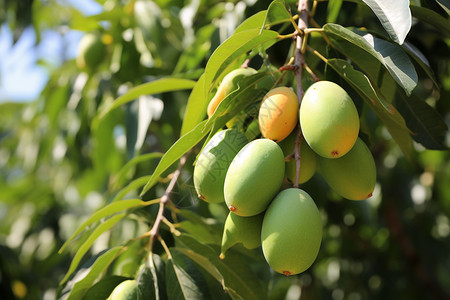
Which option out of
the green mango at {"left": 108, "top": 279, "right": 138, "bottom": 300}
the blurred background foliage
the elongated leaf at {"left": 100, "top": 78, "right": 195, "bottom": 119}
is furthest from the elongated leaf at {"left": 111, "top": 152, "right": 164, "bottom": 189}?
the green mango at {"left": 108, "top": 279, "right": 138, "bottom": 300}

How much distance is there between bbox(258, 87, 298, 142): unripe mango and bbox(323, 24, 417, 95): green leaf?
5.2 inches

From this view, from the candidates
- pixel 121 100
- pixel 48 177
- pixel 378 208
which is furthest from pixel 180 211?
pixel 48 177

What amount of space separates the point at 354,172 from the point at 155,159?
105 cm

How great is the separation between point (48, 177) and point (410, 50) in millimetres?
2655

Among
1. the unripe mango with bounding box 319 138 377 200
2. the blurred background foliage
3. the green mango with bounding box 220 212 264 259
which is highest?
the unripe mango with bounding box 319 138 377 200

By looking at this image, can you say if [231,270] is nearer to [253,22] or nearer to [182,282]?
[182,282]

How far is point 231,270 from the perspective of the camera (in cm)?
102

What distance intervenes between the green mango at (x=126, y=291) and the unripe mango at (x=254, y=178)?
309 millimetres

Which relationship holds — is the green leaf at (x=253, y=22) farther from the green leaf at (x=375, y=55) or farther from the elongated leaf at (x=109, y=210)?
the elongated leaf at (x=109, y=210)

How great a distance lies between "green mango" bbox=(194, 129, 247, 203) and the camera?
0.76 m

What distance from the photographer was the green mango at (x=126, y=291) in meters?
0.88

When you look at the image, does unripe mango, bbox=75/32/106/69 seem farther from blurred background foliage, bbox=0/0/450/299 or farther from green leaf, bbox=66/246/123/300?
green leaf, bbox=66/246/123/300

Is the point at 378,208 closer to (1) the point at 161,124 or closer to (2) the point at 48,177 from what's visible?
(1) the point at 161,124

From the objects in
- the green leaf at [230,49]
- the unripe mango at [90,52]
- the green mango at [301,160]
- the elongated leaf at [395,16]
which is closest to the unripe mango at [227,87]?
the green leaf at [230,49]
